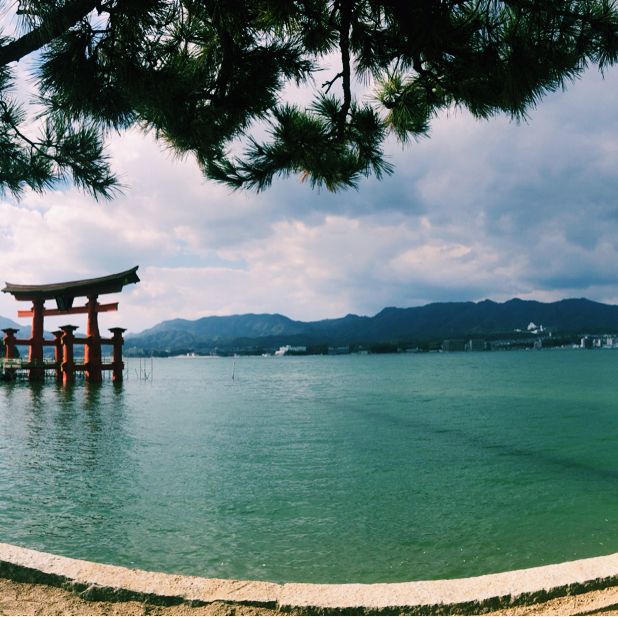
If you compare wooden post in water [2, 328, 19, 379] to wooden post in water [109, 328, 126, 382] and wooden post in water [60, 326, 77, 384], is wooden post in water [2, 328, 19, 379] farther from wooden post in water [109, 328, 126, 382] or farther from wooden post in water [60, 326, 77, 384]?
wooden post in water [109, 328, 126, 382]

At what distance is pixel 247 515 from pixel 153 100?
587 cm

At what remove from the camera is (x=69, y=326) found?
30203 mm

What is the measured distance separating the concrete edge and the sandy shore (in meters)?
0.04

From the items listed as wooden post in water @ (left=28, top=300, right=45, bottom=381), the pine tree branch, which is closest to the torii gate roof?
wooden post in water @ (left=28, top=300, right=45, bottom=381)

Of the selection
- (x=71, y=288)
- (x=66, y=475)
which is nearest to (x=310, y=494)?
(x=66, y=475)

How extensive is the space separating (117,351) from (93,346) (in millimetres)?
2132

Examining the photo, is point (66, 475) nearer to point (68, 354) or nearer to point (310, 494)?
point (310, 494)

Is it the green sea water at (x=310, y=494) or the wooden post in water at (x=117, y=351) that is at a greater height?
the wooden post in water at (x=117, y=351)

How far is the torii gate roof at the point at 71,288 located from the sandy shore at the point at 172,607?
25207 millimetres

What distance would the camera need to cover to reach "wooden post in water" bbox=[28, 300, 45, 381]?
2977cm

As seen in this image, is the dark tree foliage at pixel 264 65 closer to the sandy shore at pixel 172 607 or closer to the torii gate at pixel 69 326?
the sandy shore at pixel 172 607

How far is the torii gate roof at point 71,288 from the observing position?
27.4 meters

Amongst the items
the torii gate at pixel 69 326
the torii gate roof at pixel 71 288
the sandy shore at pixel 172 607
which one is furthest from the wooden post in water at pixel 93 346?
the sandy shore at pixel 172 607

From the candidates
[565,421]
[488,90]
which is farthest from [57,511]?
[565,421]
